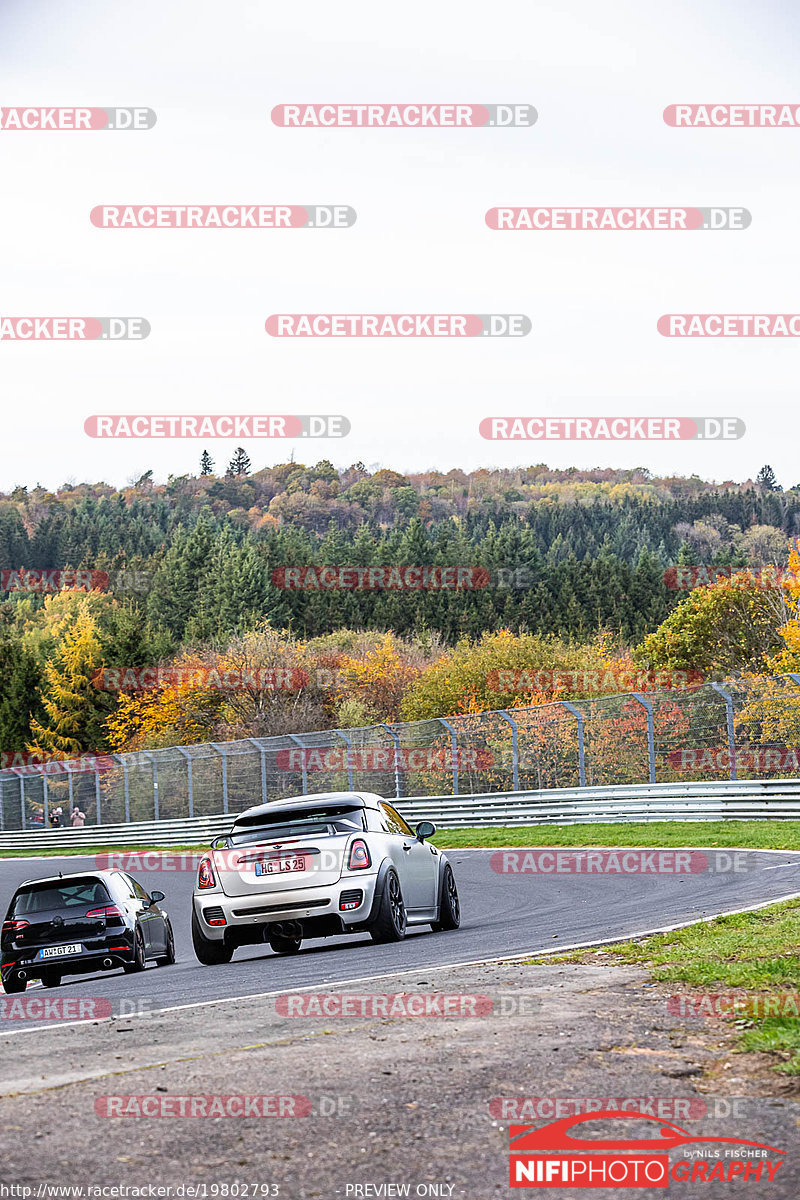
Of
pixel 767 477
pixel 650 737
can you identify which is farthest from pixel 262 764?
pixel 767 477

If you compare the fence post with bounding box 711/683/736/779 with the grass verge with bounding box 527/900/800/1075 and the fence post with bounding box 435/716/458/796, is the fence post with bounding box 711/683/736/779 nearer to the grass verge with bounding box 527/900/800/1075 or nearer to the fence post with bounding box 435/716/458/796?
the fence post with bounding box 435/716/458/796

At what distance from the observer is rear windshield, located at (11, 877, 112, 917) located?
14.0 metres

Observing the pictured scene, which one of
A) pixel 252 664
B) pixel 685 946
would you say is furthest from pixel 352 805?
pixel 252 664

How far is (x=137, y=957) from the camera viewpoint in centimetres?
1376

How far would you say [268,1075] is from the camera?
621 centimetres

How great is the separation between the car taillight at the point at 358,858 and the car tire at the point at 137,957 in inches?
114

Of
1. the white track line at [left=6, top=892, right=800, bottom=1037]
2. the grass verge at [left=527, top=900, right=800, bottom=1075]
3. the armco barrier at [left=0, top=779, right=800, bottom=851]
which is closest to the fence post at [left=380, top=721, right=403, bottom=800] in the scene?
the armco barrier at [left=0, top=779, right=800, bottom=851]

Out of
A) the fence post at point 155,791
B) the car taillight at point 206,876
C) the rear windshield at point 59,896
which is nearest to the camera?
the car taillight at point 206,876

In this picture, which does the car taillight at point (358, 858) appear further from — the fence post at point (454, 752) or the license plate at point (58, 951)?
the fence post at point (454, 752)

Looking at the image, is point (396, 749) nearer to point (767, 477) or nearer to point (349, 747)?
point (349, 747)

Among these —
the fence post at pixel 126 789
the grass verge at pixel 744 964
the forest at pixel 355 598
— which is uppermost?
the forest at pixel 355 598

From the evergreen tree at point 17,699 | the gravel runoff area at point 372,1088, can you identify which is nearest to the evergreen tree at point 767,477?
the evergreen tree at point 17,699

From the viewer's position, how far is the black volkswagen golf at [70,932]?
13680 mm

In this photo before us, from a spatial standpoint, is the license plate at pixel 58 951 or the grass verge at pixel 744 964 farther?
the license plate at pixel 58 951
